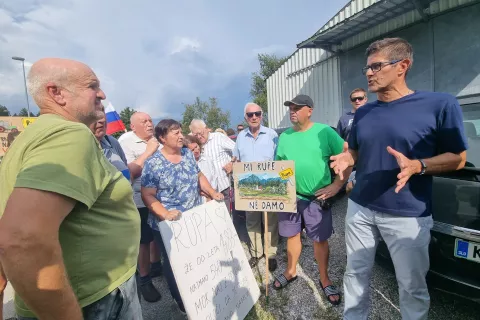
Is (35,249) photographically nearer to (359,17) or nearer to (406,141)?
(406,141)

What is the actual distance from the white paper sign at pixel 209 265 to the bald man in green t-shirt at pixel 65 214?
26.3 inches

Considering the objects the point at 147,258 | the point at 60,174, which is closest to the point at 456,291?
the point at 60,174

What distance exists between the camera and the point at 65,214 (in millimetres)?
836

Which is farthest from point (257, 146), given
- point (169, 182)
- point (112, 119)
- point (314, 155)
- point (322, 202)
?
point (112, 119)

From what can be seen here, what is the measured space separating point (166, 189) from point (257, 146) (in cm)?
140

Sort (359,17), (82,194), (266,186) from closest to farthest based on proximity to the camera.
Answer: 1. (82,194)
2. (266,186)
3. (359,17)

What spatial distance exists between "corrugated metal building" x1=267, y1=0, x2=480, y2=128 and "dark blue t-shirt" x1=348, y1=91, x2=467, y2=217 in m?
2.60

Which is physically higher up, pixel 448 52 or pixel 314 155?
pixel 448 52

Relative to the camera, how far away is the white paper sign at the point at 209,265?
→ 1959 mm

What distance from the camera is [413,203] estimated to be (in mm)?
1654

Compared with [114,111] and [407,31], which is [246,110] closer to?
[114,111]

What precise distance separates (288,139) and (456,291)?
5.70 ft

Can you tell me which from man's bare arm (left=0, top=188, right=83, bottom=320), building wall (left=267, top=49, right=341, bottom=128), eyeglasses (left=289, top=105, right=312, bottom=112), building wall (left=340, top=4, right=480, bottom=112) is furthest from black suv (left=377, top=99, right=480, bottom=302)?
building wall (left=267, top=49, right=341, bottom=128)

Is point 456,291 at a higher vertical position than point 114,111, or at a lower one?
lower
